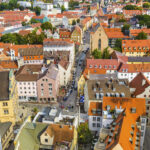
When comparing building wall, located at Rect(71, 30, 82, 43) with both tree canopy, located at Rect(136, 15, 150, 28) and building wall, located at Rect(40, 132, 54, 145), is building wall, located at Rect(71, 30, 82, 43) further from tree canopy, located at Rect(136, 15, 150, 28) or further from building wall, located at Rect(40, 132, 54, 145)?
building wall, located at Rect(40, 132, 54, 145)

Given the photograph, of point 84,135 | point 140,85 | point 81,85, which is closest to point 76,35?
point 81,85

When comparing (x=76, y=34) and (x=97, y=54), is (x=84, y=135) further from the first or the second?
(x=76, y=34)

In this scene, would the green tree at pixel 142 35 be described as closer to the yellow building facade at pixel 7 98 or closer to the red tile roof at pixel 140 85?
the red tile roof at pixel 140 85

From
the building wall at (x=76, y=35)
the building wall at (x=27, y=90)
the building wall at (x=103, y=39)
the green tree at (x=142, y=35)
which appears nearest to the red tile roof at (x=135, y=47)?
the building wall at (x=103, y=39)

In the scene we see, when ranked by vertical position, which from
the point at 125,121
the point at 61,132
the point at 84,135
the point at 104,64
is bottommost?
the point at 84,135

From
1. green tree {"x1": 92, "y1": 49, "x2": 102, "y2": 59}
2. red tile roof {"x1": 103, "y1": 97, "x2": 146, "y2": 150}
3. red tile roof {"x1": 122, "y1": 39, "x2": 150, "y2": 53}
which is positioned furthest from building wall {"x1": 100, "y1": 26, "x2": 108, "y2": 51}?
red tile roof {"x1": 103, "y1": 97, "x2": 146, "y2": 150}

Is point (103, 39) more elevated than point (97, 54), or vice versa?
point (103, 39)
